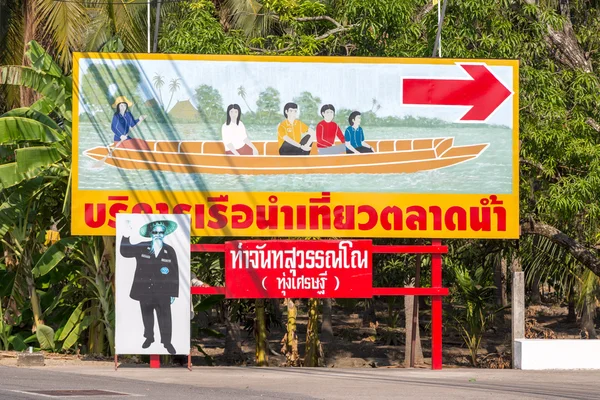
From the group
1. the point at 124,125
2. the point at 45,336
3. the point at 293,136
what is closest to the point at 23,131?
the point at 124,125

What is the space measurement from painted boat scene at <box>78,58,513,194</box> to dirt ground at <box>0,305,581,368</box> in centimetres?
509

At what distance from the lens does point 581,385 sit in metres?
14.7

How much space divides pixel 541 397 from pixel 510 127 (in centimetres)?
559

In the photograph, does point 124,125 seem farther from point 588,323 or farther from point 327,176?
point 588,323

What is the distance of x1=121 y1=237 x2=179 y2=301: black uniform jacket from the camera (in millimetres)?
16203

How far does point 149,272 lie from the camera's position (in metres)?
16.2

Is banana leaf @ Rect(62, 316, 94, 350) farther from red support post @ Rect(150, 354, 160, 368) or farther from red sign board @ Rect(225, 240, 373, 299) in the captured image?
red sign board @ Rect(225, 240, 373, 299)

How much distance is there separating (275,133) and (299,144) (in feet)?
1.40

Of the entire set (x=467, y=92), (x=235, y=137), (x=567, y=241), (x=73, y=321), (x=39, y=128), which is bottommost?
(x=73, y=321)

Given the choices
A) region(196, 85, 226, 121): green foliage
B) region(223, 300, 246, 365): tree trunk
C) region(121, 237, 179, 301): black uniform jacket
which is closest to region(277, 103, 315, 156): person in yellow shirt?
region(196, 85, 226, 121): green foliage

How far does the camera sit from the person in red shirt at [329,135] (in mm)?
16875

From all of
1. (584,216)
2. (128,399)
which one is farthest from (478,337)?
(128,399)

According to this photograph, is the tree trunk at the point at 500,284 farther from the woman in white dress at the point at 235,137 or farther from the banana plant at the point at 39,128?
the woman in white dress at the point at 235,137

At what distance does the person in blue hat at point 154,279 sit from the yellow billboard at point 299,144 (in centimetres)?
58
